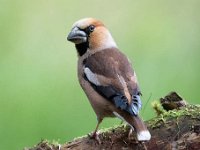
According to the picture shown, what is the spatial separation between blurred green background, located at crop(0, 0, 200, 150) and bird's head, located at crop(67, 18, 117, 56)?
180 centimetres

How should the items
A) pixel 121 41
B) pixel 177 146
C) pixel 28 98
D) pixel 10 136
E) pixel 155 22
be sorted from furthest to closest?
pixel 155 22
pixel 121 41
pixel 28 98
pixel 10 136
pixel 177 146

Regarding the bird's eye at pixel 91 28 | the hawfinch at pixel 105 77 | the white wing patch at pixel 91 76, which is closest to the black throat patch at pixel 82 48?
the hawfinch at pixel 105 77

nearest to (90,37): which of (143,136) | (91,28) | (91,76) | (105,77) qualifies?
(91,28)

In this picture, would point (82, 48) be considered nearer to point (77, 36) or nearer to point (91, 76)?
point (77, 36)

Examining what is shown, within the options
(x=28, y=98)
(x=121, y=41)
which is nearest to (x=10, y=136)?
(x=28, y=98)

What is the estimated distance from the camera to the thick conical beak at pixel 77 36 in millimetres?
5961

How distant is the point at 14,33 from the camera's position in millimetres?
10289

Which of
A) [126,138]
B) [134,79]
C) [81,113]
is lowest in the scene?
[81,113]

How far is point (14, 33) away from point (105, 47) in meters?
4.38

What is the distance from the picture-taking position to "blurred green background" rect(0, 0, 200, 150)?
830cm

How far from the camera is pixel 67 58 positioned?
31.9 ft

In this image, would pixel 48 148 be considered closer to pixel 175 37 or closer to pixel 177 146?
pixel 177 146

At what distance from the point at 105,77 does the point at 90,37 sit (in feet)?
1.94

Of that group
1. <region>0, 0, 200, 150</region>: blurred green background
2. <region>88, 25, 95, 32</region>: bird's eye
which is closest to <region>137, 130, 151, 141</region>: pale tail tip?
<region>88, 25, 95, 32</region>: bird's eye
